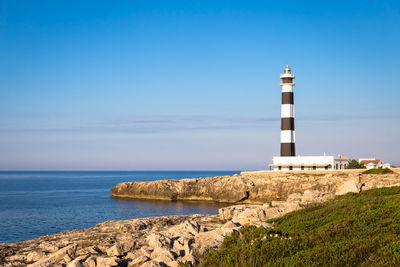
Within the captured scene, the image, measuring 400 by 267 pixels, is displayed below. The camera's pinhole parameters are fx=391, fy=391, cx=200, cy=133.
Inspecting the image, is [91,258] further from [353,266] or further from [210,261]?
[353,266]

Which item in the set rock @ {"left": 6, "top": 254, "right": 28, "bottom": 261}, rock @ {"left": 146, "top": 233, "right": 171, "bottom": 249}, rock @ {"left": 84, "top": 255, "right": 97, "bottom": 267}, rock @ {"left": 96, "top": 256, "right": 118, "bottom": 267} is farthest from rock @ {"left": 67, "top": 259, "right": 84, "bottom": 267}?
rock @ {"left": 6, "top": 254, "right": 28, "bottom": 261}

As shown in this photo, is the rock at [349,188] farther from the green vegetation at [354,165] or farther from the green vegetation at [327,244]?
the green vegetation at [354,165]

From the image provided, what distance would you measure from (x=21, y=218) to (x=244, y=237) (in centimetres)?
3387

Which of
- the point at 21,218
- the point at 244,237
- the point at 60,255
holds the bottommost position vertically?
the point at 21,218

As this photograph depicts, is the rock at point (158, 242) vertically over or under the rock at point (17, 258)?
over

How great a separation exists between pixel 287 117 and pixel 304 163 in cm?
714

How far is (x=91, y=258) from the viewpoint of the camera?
12.6 meters

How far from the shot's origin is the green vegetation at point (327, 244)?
9.55m

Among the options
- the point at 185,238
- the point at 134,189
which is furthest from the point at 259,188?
the point at 185,238

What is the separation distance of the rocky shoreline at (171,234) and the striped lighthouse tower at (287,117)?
4549 mm

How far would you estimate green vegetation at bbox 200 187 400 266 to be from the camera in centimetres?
955

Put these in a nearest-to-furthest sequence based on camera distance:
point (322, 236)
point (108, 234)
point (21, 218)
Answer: point (322, 236), point (108, 234), point (21, 218)

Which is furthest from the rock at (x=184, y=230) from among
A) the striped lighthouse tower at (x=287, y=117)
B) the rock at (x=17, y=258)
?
the striped lighthouse tower at (x=287, y=117)

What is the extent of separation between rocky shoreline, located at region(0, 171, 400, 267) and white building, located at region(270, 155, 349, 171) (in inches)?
144
